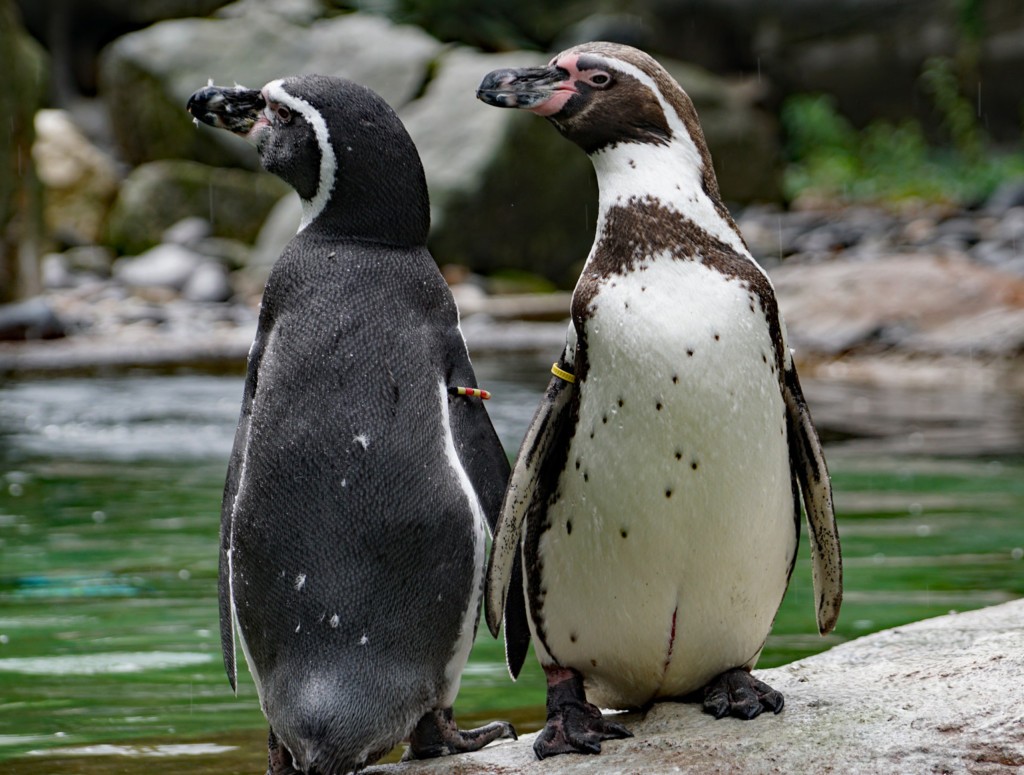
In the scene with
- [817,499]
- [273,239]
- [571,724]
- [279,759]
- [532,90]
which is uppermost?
[532,90]

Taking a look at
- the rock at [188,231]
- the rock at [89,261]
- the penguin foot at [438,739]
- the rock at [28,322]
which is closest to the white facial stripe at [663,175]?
the penguin foot at [438,739]

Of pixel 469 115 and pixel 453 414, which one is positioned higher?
pixel 453 414

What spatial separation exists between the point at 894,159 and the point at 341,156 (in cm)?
1814

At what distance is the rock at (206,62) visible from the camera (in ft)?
65.1

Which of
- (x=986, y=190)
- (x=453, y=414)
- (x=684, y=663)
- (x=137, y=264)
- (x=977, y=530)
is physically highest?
(x=453, y=414)

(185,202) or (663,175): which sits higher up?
(663,175)

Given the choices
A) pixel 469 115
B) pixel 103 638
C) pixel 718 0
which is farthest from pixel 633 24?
pixel 103 638

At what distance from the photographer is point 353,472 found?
270 cm

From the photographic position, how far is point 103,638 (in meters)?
4.55

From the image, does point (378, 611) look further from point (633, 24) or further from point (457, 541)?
point (633, 24)

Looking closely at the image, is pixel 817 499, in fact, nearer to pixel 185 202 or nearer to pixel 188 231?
pixel 188 231

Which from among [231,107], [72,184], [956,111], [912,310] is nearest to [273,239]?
[72,184]

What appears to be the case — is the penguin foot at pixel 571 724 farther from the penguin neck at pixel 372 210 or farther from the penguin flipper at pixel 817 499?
the penguin neck at pixel 372 210

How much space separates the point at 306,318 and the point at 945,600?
2840 millimetres
